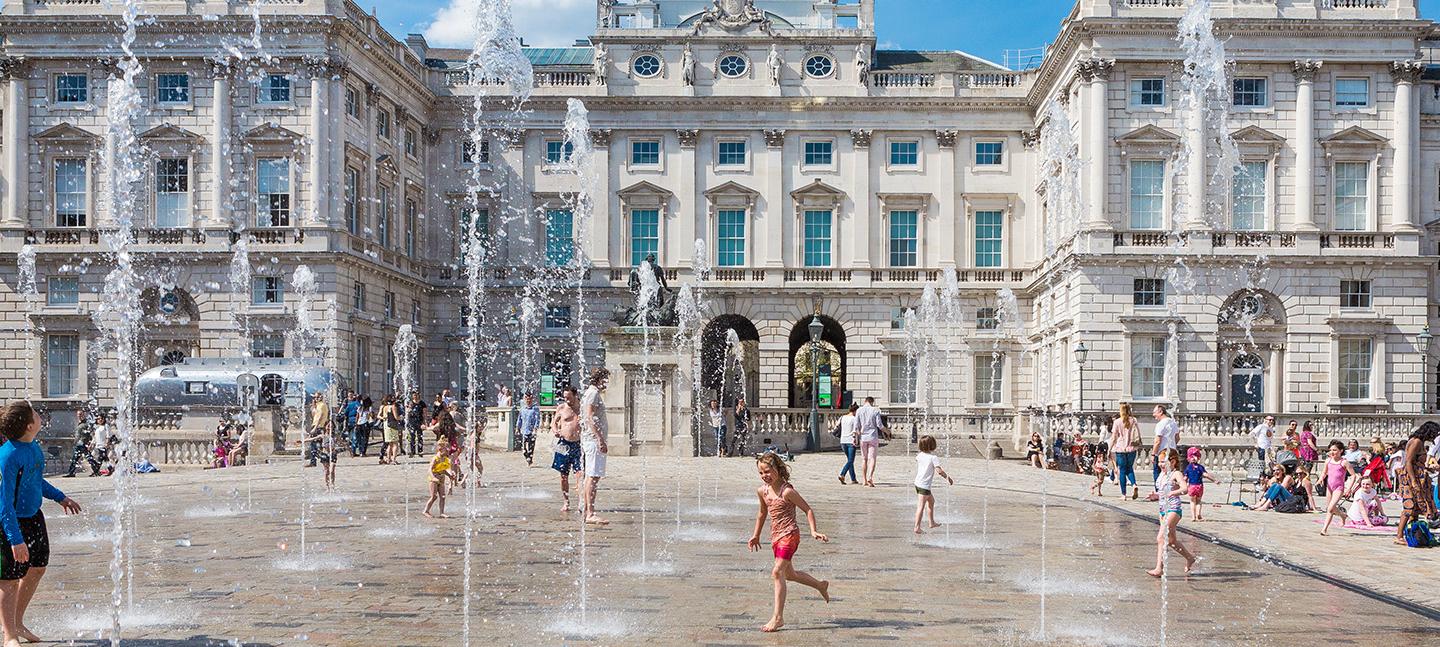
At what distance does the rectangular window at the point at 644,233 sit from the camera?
5491 cm

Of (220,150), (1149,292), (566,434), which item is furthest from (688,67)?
(566,434)

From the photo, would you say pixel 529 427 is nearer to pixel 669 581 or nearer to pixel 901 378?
pixel 669 581

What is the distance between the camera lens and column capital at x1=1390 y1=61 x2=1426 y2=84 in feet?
147

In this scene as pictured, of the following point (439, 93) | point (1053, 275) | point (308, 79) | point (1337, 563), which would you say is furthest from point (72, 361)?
point (1337, 563)

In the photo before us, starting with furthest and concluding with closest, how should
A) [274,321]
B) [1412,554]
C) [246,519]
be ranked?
[274,321] → [246,519] → [1412,554]

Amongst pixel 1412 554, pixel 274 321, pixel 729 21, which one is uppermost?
pixel 729 21

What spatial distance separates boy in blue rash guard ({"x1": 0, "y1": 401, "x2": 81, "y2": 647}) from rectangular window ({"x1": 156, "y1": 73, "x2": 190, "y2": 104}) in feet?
128

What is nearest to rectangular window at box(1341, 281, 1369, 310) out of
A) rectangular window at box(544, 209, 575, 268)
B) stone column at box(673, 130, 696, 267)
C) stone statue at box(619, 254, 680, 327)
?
stone column at box(673, 130, 696, 267)

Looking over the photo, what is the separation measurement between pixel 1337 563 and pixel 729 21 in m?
43.1

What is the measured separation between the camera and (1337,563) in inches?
582

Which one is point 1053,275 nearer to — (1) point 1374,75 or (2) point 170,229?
(1) point 1374,75

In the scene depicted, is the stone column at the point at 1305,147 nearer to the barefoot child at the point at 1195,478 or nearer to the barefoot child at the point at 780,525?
the barefoot child at the point at 1195,478

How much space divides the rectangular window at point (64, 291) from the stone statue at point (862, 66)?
102 feet

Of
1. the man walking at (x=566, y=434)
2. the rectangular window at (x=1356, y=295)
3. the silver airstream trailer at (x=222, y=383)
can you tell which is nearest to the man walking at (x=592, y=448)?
the man walking at (x=566, y=434)
